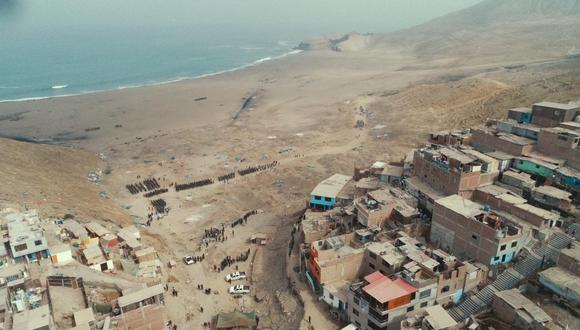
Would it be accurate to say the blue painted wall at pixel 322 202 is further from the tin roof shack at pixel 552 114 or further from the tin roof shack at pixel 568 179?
the tin roof shack at pixel 552 114

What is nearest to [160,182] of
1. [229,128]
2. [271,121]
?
[229,128]

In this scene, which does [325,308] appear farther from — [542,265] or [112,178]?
[112,178]

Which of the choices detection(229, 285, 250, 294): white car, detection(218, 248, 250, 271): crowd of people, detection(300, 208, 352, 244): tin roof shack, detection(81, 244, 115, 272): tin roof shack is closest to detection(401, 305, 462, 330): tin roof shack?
detection(300, 208, 352, 244): tin roof shack

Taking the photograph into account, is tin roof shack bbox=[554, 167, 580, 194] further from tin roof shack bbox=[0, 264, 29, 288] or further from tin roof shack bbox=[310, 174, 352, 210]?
tin roof shack bbox=[0, 264, 29, 288]

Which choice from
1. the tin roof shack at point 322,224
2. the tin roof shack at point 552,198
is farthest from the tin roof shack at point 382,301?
the tin roof shack at point 552,198

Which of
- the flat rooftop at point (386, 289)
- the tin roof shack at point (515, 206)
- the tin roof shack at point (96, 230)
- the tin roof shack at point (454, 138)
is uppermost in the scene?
the tin roof shack at point (454, 138)

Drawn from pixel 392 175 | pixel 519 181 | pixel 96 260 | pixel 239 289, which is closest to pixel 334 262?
pixel 239 289
